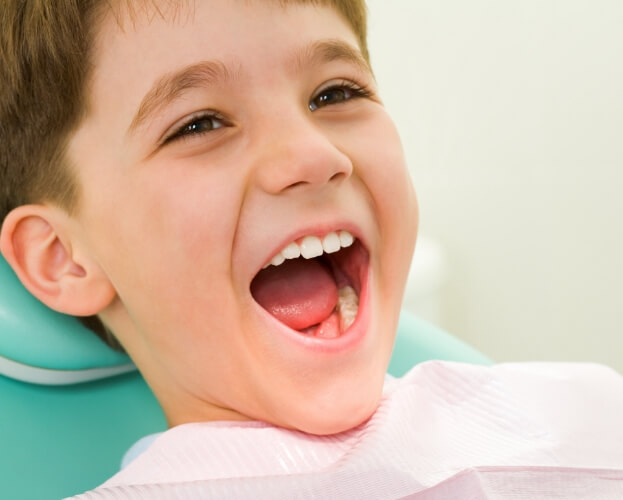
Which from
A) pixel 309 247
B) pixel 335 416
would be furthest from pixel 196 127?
pixel 335 416

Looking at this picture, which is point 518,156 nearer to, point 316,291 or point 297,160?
point 316,291

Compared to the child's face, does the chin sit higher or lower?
lower

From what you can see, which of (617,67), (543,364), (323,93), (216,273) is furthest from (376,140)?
(617,67)

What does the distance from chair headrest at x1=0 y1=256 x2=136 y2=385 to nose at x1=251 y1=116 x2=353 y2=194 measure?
317 millimetres

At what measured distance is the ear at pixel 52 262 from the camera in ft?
2.76

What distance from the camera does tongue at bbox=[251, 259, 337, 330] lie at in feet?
2.75

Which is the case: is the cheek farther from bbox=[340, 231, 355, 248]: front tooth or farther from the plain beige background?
the plain beige background

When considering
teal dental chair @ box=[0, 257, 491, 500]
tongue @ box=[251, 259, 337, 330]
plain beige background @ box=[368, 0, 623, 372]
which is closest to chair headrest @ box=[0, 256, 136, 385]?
teal dental chair @ box=[0, 257, 491, 500]

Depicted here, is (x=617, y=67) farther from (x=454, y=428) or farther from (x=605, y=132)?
(x=454, y=428)

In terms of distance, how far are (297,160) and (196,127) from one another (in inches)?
4.3

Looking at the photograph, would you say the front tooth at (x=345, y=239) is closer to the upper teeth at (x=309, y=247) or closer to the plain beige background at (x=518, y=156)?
the upper teeth at (x=309, y=247)

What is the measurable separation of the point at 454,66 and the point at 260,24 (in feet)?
3.39

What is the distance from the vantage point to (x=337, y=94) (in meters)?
0.83

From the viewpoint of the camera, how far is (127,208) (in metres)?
0.77
